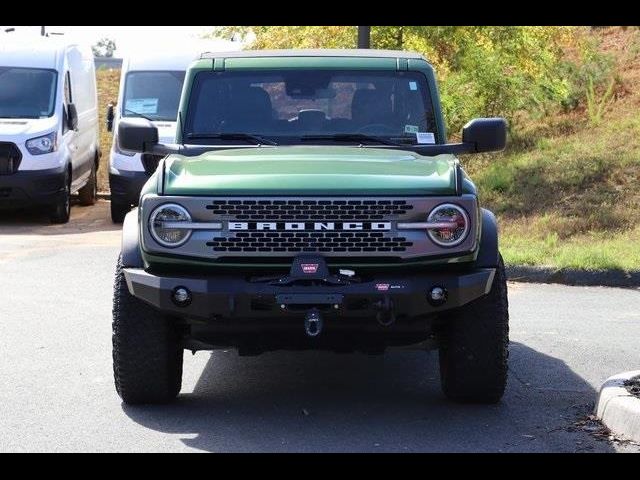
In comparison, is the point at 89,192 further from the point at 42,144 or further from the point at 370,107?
the point at 370,107

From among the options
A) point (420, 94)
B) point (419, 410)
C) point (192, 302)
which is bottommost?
point (419, 410)

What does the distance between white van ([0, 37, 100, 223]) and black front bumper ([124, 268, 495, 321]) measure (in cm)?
1193

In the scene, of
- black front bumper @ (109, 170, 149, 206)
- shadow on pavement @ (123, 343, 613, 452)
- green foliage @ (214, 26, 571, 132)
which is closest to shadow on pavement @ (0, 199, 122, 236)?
black front bumper @ (109, 170, 149, 206)

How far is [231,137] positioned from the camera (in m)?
8.59

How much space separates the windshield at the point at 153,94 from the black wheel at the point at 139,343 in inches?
524

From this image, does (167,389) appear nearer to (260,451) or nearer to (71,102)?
(260,451)

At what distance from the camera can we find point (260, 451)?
668 centimetres

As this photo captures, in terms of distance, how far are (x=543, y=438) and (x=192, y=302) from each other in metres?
1.88

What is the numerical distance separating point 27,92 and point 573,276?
9.58 m

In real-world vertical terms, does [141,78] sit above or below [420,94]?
below

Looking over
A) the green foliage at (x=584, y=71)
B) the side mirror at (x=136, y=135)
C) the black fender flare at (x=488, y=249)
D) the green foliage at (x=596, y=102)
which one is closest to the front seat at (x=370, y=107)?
the side mirror at (x=136, y=135)

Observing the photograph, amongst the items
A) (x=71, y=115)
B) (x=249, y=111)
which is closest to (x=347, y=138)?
(x=249, y=111)

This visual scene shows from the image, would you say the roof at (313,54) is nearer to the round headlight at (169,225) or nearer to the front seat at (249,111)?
the front seat at (249,111)
